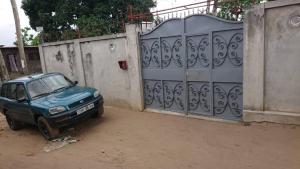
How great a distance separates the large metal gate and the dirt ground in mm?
473

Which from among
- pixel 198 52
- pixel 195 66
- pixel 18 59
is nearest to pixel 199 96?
pixel 195 66

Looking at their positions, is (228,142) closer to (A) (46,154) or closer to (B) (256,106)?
(B) (256,106)

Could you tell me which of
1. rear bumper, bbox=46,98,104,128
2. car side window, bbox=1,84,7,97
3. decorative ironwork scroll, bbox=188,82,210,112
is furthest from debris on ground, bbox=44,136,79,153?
decorative ironwork scroll, bbox=188,82,210,112

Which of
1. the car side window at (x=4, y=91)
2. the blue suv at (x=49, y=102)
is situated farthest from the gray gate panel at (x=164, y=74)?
the car side window at (x=4, y=91)

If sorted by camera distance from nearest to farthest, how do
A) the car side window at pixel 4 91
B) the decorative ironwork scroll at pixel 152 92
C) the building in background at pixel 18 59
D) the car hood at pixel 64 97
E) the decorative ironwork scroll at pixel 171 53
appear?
the car hood at pixel 64 97 < the decorative ironwork scroll at pixel 171 53 < the decorative ironwork scroll at pixel 152 92 < the car side window at pixel 4 91 < the building in background at pixel 18 59

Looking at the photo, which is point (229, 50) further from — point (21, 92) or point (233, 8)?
point (21, 92)

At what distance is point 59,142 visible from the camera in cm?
683

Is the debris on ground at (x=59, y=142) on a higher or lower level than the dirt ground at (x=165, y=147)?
lower

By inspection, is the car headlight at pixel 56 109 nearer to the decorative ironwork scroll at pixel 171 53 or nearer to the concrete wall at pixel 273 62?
the decorative ironwork scroll at pixel 171 53

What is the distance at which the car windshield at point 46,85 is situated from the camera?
24.2 feet

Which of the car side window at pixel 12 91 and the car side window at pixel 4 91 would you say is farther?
the car side window at pixel 4 91

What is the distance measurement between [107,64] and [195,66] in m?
3.63

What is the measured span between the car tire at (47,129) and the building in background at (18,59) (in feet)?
52.9

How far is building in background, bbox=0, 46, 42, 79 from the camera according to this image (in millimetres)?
22006
